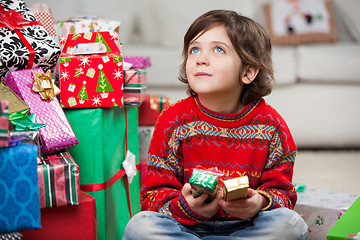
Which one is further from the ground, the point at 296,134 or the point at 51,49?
the point at 51,49

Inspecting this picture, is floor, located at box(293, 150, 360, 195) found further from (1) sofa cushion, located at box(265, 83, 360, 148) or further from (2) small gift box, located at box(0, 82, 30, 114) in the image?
(2) small gift box, located at box(0, 82, 30, 114)

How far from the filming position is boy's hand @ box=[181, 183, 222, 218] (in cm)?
100

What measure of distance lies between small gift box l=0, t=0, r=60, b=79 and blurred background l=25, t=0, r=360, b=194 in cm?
122

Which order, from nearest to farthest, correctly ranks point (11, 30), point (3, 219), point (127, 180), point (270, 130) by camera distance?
point (3, 219)
point (270, 130)
point (11, 30)
point (127, 180)

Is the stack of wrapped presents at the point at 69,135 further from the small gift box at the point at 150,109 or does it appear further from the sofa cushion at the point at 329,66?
the sofa cushion at the point at 329,66

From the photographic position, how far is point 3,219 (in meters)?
0.95

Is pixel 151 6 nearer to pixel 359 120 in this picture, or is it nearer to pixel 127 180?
pixel 359 120

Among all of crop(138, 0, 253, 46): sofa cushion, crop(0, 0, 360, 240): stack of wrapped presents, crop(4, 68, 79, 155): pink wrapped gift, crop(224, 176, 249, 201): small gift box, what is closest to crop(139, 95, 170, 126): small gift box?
crop(0, 0, 360, 240): stack of wrapped presents

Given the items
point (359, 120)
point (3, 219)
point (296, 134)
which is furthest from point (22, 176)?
point (359, 120)

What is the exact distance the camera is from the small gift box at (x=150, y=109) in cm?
175

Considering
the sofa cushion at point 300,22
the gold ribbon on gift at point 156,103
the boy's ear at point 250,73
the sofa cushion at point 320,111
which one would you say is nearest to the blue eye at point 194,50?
the boy's ear at point 250,73

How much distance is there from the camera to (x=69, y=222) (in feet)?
3.69

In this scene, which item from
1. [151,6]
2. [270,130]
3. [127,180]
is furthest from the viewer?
[151,6]

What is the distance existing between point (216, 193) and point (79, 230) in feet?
1.14
